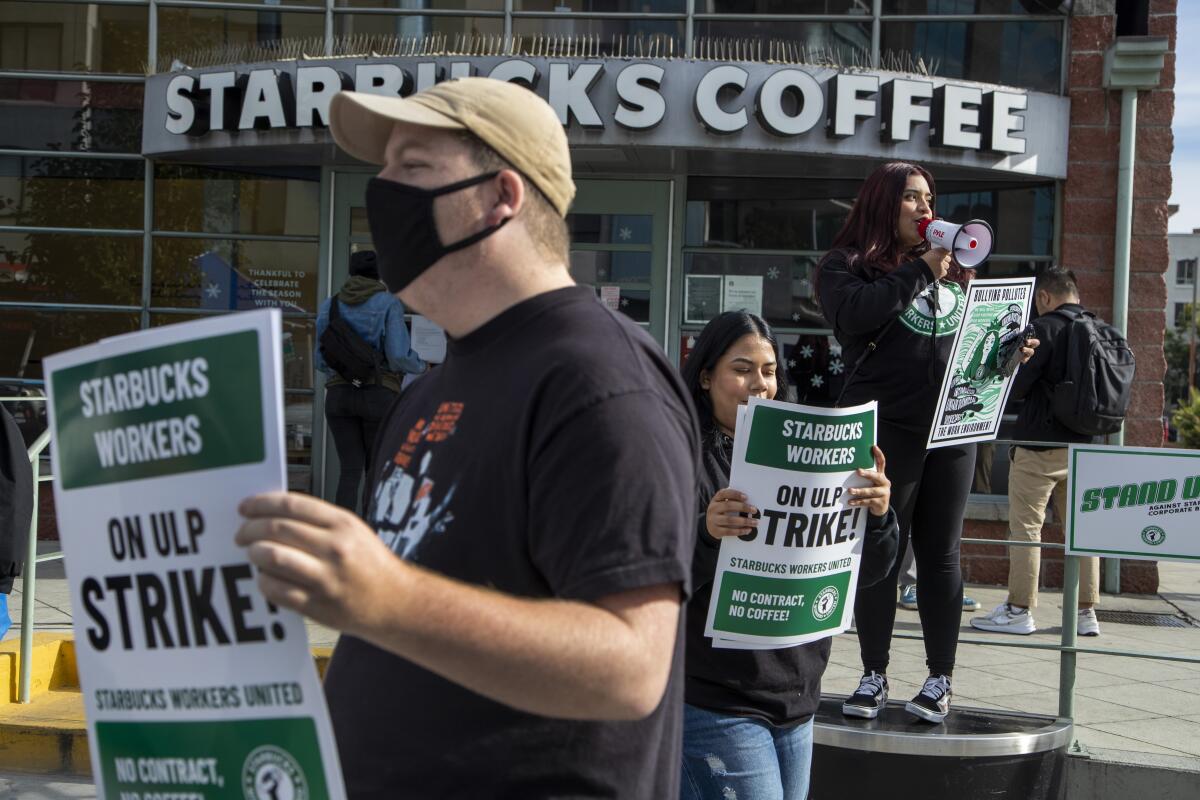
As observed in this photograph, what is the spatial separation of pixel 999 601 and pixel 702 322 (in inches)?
120

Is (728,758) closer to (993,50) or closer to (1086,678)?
(1086,678)

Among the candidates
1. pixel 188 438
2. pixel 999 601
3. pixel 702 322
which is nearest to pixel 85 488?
pixel 188 438

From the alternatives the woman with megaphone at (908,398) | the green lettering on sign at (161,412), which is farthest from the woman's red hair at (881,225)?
the green lettering on sign at (161,412)

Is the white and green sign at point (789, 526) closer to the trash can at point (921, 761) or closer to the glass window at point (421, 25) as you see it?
the trash can at point (921, 761)

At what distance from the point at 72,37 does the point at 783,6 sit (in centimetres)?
555

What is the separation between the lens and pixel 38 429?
10297 mm

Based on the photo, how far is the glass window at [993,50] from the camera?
31.7 ft

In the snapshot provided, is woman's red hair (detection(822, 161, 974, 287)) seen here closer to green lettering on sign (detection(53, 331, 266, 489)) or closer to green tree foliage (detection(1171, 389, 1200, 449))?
green lettering on sign (detection(53, 331, 266, 489))

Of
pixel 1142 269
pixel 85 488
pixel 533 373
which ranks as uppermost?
pixel 1142 269

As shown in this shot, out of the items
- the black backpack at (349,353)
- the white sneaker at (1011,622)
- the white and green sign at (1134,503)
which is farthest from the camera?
the black backpack at (349,353)

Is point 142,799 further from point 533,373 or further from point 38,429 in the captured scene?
point 38,429

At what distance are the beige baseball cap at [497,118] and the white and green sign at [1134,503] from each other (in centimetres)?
386

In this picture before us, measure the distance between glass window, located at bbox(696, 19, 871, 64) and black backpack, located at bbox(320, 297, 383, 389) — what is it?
A: 12.9 ft

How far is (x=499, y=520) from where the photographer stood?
1650 mm
